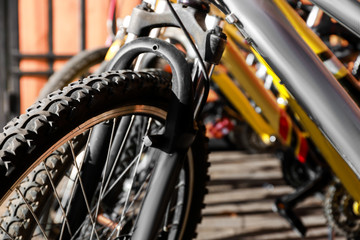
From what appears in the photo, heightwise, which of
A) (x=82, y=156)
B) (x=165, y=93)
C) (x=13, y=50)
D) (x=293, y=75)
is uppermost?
A: (x=293, y=75)

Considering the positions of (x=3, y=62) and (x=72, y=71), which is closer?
(x=72, y=71)

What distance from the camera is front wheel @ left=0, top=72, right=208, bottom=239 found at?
0.72 metres

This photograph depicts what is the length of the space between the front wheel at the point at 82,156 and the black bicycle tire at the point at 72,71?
67cm

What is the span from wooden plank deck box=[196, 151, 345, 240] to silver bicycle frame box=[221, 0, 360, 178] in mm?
1388

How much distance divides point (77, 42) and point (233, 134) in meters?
1.49

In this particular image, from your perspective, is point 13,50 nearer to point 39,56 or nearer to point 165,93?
point 39,56

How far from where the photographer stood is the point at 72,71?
1.85 m

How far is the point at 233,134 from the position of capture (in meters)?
3.79

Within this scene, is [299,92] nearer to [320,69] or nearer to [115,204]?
[320,69]

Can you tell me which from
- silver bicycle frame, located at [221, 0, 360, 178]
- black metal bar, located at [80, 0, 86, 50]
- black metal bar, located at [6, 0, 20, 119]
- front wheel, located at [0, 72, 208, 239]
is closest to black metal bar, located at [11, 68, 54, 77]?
black metal bar, located at [6, 0, 20, 119]

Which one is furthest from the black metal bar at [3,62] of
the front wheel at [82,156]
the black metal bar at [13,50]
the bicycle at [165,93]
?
the bicycle at [165,93]

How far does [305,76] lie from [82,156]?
471 millimetres

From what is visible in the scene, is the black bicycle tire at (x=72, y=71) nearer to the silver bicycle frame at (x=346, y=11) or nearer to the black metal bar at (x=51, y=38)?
the silver bicycle frame at (x=346, y=11)

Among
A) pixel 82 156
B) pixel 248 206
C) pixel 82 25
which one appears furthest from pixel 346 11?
pixel 82 25
